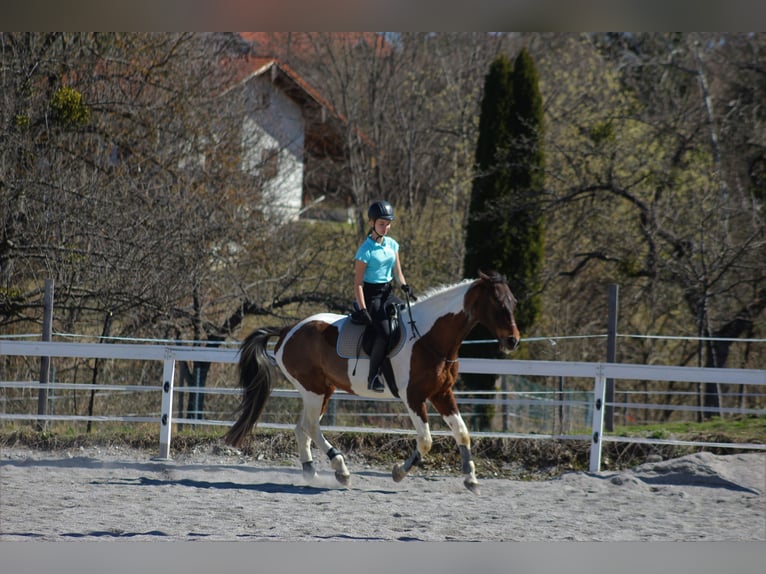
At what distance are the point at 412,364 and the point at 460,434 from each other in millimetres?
682

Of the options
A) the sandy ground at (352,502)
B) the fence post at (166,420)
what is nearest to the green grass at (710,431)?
the sandy ground at (352,502)

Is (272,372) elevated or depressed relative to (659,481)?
elevated

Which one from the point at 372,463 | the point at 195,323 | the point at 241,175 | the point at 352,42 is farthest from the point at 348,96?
the point at 372,463

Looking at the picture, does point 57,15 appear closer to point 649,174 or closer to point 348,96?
point 649,174

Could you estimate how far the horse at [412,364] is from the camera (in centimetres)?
708

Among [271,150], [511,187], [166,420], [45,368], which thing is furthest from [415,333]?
[271,150]

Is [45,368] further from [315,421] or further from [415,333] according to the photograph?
[415,333]

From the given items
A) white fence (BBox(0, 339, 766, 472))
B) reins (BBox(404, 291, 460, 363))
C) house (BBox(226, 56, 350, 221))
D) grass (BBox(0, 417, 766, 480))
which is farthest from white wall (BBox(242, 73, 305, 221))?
reins (BBox(404, 291, 460, 363))

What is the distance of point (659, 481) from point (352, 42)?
18.1 metres

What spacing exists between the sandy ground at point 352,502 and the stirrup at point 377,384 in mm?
941

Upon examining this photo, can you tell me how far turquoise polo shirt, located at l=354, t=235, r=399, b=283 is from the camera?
24.0 feet

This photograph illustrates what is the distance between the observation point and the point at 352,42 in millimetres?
23969

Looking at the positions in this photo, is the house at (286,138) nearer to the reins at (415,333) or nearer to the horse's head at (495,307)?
the reins at (415,333)

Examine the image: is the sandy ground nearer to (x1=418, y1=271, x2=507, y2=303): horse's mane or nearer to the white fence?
the white fence
